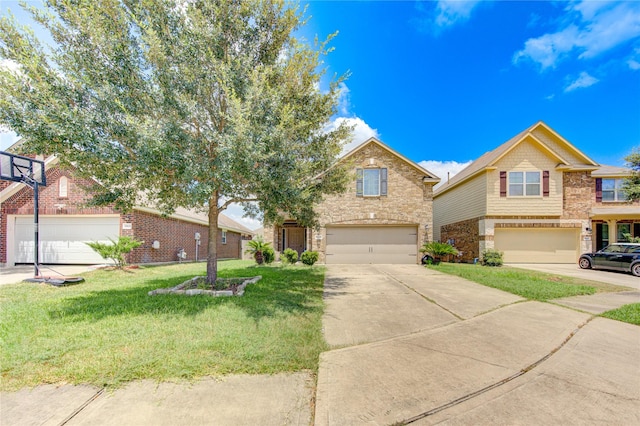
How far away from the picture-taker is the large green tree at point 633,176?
603 inches

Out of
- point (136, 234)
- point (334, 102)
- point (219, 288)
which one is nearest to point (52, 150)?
point (219, 288)

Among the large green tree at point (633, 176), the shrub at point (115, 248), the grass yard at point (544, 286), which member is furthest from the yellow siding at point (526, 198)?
the shrub at point (115, 248)

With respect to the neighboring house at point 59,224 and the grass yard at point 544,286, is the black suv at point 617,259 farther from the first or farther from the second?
the neighboring house at point 59,224

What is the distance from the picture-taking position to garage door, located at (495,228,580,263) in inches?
637

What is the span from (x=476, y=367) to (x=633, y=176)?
65.3 ft

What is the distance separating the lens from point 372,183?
16.8 metres

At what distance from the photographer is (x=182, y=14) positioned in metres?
6.14

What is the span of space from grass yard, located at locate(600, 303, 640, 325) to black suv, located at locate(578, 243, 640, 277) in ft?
25.9

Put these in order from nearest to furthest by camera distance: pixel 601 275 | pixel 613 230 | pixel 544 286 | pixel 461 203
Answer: pixel 544 286 → pixel 601 275 → pixel 613 230 → pixel 461 203

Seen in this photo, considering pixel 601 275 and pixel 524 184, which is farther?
pixel 524 184

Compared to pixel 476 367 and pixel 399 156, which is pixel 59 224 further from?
pixel 399 156

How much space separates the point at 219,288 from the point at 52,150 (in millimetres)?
4301

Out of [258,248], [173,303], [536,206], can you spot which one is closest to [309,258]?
[258,248]

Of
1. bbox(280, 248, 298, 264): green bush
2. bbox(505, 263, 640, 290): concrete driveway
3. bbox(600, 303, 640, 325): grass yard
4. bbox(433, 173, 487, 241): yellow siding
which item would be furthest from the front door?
bbox(600, 303, 640, 325): grass yard
